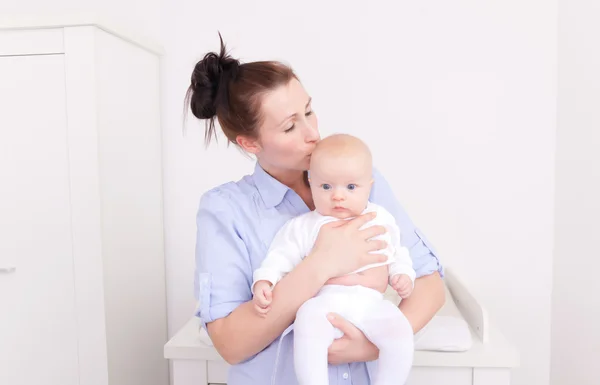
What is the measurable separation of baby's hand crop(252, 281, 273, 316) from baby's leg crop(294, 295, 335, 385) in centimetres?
6

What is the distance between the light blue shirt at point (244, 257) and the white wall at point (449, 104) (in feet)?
2.97

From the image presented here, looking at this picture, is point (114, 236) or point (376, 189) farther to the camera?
point (114, 236)

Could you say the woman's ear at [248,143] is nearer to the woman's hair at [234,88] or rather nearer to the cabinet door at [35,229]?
the woman's hair at [234,88]

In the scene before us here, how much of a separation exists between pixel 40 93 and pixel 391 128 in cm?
117

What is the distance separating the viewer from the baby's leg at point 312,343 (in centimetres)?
104

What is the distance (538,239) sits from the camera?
210 cm

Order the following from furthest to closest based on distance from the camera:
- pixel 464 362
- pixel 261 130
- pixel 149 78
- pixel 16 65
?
pixel 149 78
pixel 16 65
pixel 464 362
pixel 261 130

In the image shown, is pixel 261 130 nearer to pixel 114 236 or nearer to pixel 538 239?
pixel 114 236

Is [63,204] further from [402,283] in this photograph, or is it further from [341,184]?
[402,283]

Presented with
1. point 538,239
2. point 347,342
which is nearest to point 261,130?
point 347,342

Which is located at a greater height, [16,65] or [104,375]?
[16,65]

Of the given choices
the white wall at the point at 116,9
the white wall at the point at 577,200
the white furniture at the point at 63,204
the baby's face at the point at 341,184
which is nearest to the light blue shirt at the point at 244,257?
the baby's face at the point at 341,184

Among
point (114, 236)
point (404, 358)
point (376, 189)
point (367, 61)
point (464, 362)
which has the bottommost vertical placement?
point (464, 362)

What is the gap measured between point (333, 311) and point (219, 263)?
9.7 inches
